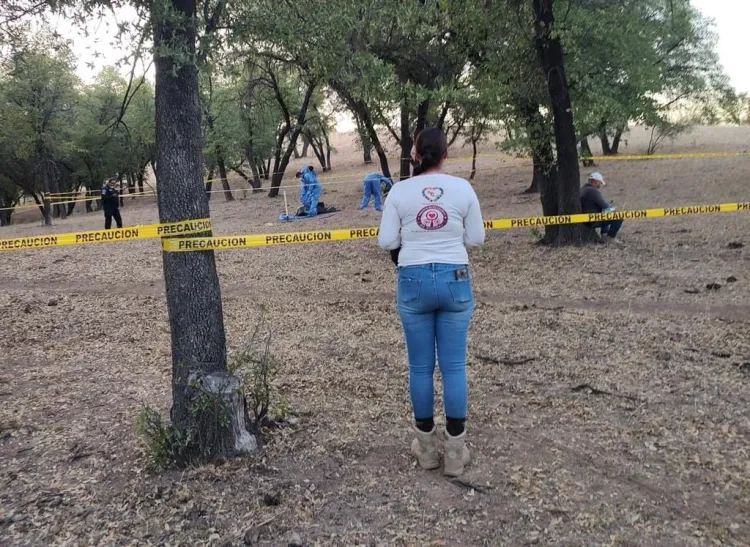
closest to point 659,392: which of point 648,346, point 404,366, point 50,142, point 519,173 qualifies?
point 648,346

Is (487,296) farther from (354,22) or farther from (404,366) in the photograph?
(354,22)

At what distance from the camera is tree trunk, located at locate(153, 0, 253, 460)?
339cm

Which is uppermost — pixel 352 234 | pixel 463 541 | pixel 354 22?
pixel 354 22

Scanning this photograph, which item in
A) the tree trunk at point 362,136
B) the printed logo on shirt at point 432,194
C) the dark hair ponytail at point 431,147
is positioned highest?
the tree trunk at point 362,136

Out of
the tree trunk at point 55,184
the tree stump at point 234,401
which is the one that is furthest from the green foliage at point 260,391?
the tree trunk at point 55,184

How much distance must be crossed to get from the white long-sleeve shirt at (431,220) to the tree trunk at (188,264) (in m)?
1.10

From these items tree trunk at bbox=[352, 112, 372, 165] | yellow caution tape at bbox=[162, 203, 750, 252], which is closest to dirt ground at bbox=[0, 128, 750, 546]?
yellow caution tape at bbox=[162, 203, 750, 252]

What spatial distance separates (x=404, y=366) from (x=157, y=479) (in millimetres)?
2223

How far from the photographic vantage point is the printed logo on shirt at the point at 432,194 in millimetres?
3070

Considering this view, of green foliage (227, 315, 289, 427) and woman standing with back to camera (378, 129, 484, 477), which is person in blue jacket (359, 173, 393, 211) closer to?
green foliage (227, 315, 289, 427)

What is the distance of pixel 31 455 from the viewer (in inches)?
150

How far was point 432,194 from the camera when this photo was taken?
3078 millimetres

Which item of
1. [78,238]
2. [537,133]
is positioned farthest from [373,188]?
[78,238]

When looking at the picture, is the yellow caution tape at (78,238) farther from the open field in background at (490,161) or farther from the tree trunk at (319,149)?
the tree trunk at (319,149)
